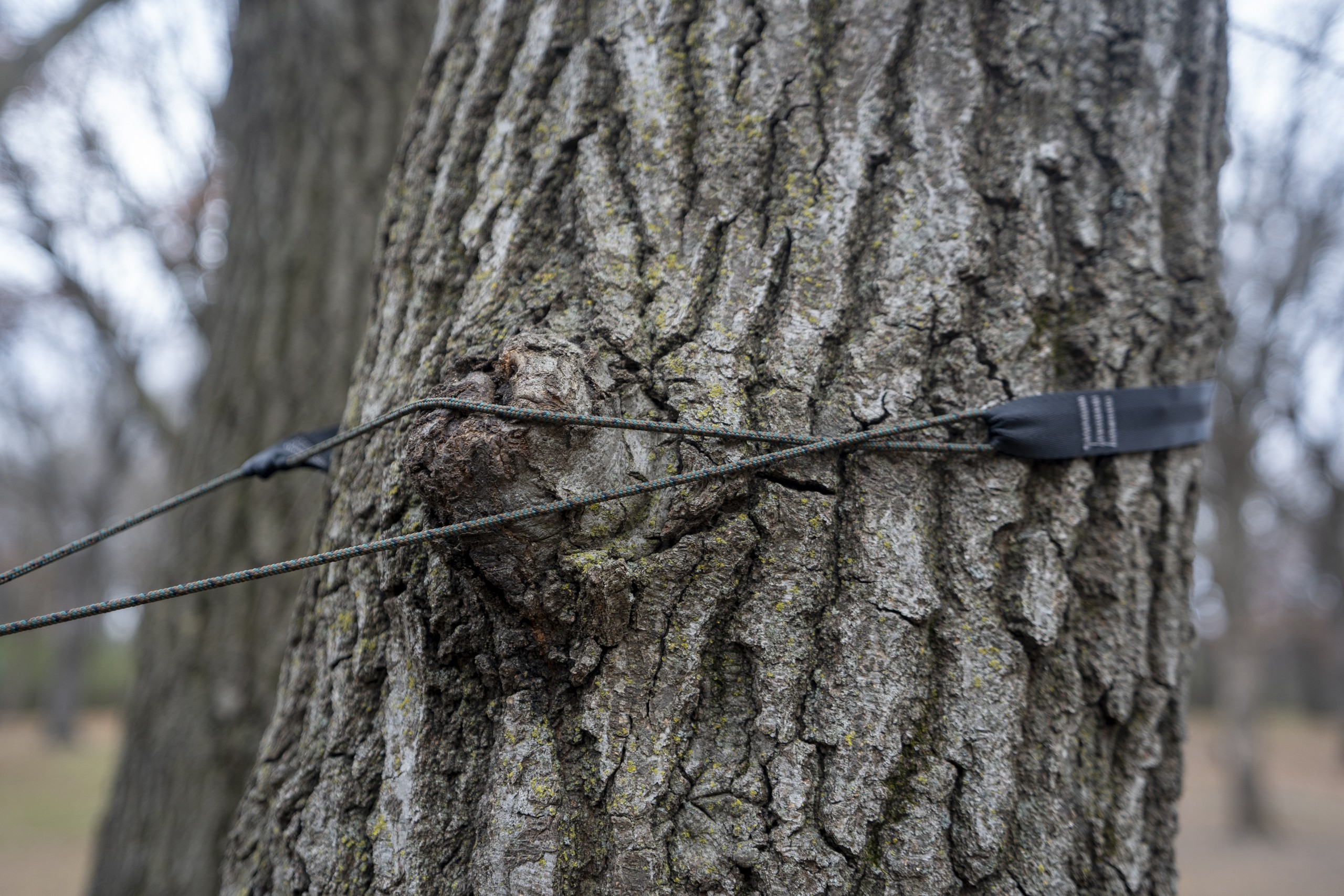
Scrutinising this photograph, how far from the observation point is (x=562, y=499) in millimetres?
981

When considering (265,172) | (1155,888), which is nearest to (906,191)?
(1155,888)

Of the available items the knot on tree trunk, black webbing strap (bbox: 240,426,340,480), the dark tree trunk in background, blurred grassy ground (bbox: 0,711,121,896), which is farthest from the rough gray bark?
blurred grassy ground (bbox: 0,711,121,896)

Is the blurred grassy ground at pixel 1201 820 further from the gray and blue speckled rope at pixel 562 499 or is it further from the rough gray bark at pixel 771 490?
the rough gray bark at pixel 771 490

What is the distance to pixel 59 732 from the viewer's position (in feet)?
52.5

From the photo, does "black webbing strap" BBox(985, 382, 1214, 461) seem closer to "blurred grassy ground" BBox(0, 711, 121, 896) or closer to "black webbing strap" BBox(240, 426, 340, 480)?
"black webbing strap" BBox(240, 426, 340, 480)

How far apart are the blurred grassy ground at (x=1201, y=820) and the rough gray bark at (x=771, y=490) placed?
427 cm

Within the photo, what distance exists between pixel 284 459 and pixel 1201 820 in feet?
40.4

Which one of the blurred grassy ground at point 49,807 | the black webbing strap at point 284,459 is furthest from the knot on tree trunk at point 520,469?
the blurred grassy ground at point 49,807

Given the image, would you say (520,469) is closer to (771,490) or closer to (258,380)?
(771,490)

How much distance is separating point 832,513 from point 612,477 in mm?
311

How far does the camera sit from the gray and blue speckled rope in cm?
95

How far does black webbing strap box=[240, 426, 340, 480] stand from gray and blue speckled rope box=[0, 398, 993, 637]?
335mm

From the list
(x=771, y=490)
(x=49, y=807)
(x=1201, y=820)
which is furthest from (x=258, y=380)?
(x=49, y=807)

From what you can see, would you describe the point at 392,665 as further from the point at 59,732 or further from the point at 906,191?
the point at 59,732
